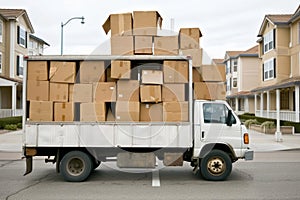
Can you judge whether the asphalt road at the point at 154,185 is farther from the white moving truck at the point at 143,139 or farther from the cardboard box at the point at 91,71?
the cardboard box at the point at 91,71

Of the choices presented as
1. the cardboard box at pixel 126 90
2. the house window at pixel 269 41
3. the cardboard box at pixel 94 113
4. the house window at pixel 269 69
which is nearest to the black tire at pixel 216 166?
the cardboard box at pixel 126 90

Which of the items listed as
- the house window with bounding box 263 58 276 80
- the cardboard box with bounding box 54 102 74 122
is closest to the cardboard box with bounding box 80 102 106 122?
the cardboard box with bounding box 54 102 74 122

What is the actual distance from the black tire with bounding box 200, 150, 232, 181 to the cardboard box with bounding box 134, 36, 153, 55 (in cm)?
310

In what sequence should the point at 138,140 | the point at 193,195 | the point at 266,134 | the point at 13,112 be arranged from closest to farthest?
the point at 193,195
the point at 138,140
the point at 266,134
the point at 13,112

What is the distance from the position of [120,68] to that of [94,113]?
1286mm

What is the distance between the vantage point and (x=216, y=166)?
9539 millimetres

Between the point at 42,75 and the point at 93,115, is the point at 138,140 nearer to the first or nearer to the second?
the point at 93,115

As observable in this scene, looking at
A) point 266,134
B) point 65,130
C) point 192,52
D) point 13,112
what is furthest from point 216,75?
point 13,112

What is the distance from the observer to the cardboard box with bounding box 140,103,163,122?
9.51m

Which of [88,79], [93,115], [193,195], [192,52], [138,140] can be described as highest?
[192,52]

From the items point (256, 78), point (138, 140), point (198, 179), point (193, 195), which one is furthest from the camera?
point (256, 78)

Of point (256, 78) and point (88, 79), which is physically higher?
point (256, 78)

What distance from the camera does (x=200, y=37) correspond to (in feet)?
33.9

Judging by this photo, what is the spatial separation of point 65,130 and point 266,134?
17.9 metres
